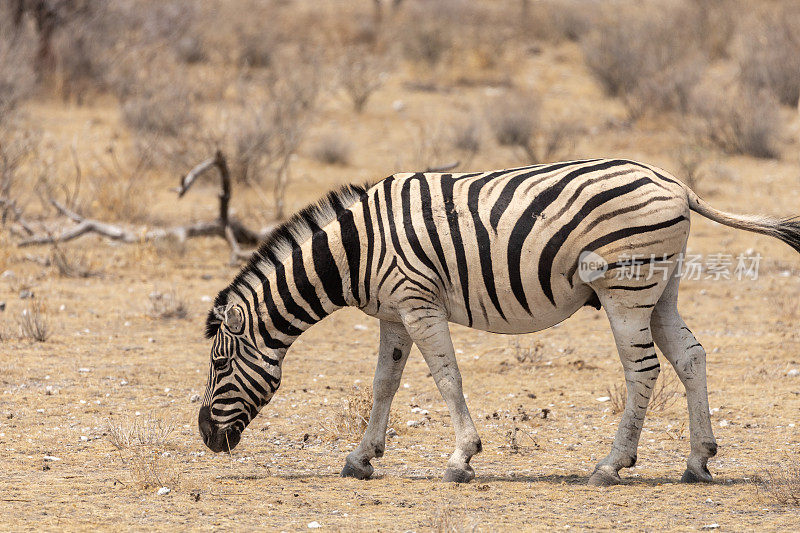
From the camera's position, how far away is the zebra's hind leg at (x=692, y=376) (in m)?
5.36

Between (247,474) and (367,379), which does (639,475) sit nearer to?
(247,474)

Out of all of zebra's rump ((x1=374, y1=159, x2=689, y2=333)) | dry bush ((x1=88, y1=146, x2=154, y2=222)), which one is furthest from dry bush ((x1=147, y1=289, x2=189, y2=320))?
zebra's rump ((x1=374, y1=159, x2=689, y2=333))

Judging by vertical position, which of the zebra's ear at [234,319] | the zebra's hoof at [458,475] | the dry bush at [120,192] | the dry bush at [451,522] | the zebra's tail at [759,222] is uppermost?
the dry bush at [120,192]

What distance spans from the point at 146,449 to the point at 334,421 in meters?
1.42

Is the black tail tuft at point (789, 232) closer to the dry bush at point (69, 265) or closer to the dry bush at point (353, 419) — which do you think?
the dry bush at point (353, 419)

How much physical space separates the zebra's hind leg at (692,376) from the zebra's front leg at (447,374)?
4.00ft

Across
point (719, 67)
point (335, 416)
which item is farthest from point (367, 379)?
point (719, 67)

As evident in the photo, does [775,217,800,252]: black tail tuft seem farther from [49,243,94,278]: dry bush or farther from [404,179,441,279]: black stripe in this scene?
[49,243,94,278]: dry bush

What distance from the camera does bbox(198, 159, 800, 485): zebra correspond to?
16.9ft

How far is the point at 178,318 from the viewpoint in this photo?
956cm

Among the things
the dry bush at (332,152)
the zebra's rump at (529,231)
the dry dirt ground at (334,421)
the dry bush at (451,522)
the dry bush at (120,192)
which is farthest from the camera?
the dry bush at (332,152)

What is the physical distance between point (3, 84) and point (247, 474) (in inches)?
440

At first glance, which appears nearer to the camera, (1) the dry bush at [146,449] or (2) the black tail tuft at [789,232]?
(1) the dry bush at [146,449]

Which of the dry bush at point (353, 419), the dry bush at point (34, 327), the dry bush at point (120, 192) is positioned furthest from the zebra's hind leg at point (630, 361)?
the dry bush at point (120, 192)
